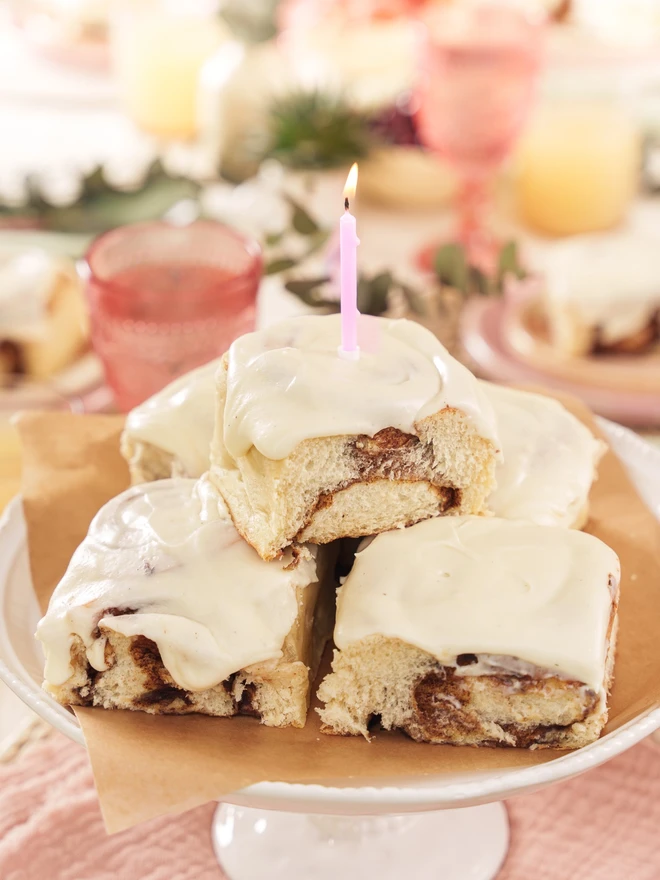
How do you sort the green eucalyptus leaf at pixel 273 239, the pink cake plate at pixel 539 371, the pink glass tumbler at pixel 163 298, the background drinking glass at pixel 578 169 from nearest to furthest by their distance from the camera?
1. the pink glass tumbler at pixel 163 298
2. the pink cake plate at pixel 539 371
3. the green eucalyptus leaf at pixel 273 239
4. the background drinking glass at pixel 578 169

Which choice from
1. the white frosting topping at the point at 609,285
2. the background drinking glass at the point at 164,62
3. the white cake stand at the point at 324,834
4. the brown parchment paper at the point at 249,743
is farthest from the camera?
the background drinking glass at the point at 164,62

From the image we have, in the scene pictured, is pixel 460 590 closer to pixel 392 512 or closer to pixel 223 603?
pixel 392 512

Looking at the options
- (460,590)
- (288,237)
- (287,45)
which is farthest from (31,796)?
(287,45)

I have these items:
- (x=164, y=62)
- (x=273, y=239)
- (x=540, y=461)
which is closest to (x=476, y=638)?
(x=540, y=461)

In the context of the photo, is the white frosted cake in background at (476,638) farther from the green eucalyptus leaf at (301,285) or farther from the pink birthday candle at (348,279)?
the green eucalyptus leaf at (301,285)

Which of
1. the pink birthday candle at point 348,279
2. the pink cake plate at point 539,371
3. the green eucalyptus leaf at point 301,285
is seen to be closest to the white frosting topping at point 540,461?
the pink birthday candle at point 348,279

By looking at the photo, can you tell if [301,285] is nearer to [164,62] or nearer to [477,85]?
[477,85]

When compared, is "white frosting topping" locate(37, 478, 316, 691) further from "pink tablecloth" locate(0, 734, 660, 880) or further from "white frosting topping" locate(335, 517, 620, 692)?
"pink tablecloth" locate(0, 734, 660, 880)
